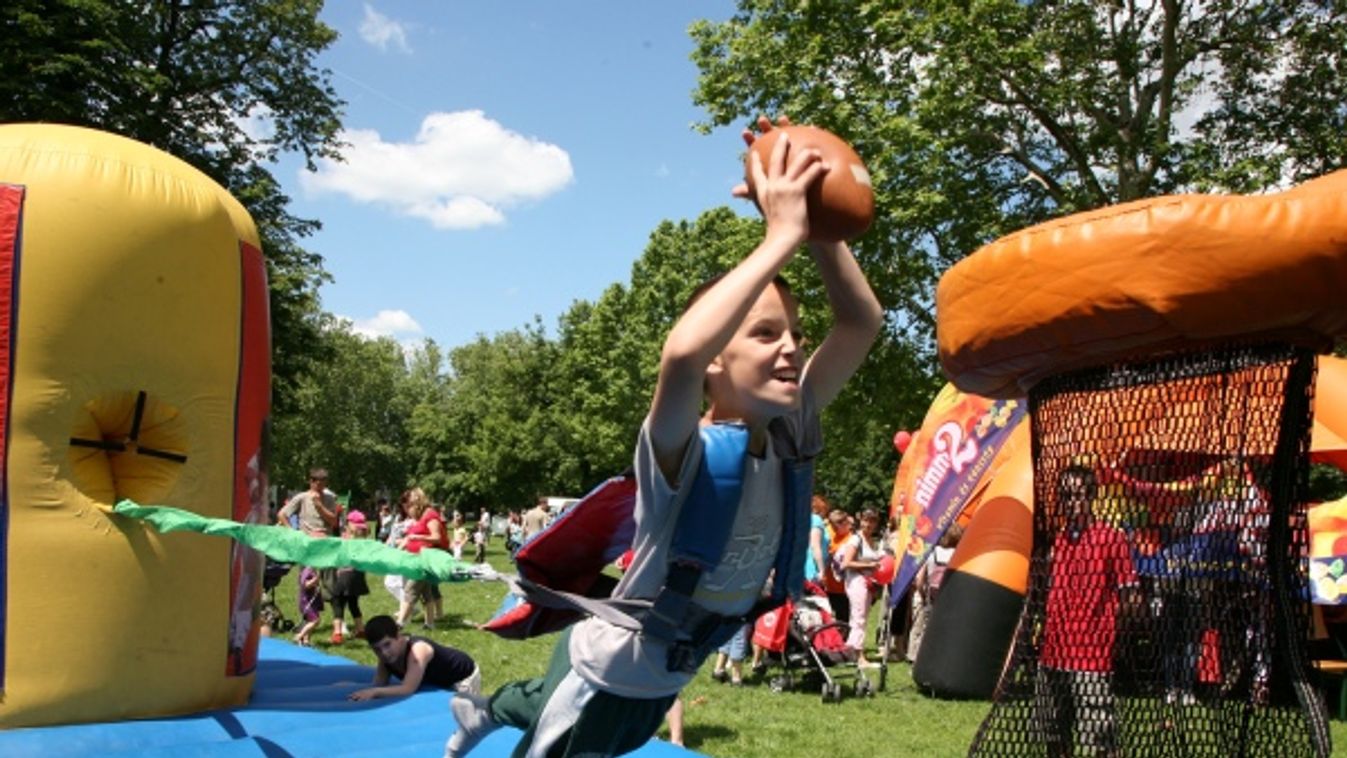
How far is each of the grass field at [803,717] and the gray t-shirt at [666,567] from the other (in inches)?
132

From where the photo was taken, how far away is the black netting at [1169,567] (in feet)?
11.0

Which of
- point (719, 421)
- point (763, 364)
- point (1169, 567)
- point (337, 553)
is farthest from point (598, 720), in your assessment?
point (1169, 567)

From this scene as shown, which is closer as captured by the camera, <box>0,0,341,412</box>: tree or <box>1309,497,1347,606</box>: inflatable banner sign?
<box>1309,497,1347,606</box>: inflatable banner sign

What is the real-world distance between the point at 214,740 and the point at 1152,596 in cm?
392

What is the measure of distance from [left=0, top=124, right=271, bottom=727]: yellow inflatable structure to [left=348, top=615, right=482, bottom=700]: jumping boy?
2.54ft

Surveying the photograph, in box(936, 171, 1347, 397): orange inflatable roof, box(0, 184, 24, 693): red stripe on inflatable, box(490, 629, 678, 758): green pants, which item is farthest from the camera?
box(0, 184, 24, 693): red stripe on inflatable

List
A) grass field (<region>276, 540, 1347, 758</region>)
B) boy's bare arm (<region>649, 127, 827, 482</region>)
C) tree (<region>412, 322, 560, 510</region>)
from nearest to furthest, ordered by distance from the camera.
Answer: boy's bare arm (<region>649, 127, 827, 482</region>), grass field (<region>276, 540, 1347, 758</region>), tree (<region>412, 322, 560, 510</region>)

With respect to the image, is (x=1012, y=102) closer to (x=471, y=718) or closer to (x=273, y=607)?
(x=273, y=607)

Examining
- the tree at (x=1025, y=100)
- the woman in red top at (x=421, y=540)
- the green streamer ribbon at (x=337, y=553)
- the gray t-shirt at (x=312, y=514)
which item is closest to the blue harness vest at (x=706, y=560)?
the green streamer ribbon at (x=337, y=553)

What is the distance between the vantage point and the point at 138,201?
5469 mm

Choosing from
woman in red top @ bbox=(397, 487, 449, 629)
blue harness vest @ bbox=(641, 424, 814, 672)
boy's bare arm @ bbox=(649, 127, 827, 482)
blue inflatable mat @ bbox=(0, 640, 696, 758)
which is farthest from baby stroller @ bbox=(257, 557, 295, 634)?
boy's bare arm @ bbox=(649, 127, 827, 482)

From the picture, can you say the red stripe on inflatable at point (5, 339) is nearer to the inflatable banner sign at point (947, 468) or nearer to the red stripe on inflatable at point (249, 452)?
the red stripe on inflatable at point (249, 452)

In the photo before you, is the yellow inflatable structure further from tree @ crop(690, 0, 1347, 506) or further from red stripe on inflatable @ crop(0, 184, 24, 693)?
tree @ crop(690, 0, 1347, 506)

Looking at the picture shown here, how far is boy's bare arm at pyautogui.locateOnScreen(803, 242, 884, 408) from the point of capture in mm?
2785
